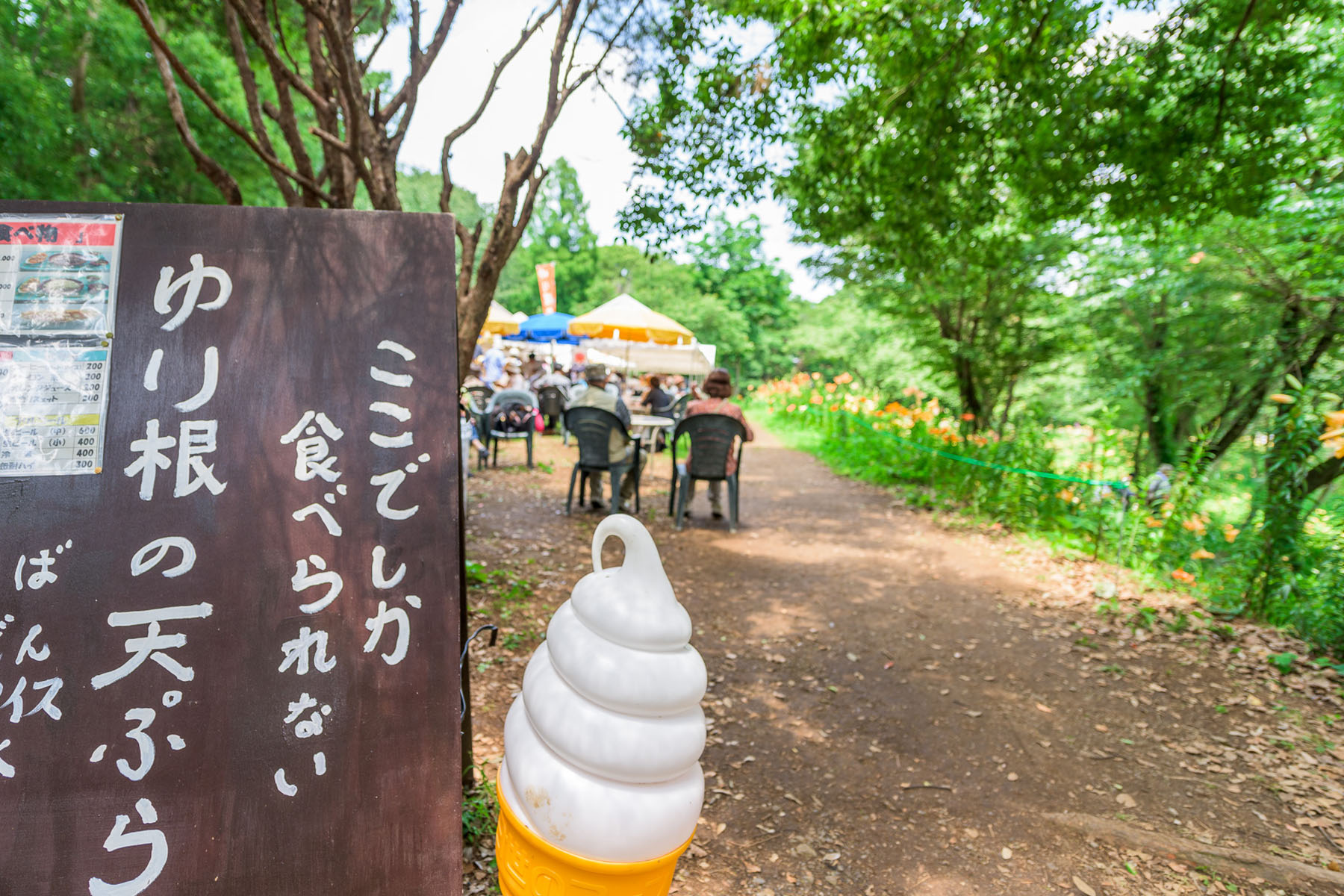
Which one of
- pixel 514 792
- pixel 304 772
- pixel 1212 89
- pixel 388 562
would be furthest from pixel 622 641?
pixel 1212 89

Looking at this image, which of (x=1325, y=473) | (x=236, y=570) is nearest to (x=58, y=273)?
(x=236, y=570)

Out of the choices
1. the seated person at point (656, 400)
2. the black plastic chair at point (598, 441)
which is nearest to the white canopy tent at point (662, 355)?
the seated person at point (656, 400)

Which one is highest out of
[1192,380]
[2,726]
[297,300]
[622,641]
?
[1192,380]

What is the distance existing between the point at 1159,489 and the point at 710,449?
4.23 metres

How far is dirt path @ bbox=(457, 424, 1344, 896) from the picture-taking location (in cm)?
249

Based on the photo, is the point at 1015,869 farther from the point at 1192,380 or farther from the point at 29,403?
A: the point at 1192,380

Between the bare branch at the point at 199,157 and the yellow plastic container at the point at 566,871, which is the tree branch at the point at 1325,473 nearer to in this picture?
the yellow plastic container at the point at 566,871

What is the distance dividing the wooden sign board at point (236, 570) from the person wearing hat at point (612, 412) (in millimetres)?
4730

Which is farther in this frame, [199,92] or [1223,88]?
[1223,88]

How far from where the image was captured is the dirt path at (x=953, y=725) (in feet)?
8.16

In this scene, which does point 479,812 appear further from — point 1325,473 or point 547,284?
point 547,284

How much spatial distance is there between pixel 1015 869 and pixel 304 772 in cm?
229

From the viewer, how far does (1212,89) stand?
5184mm

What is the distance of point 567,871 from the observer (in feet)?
4.33
